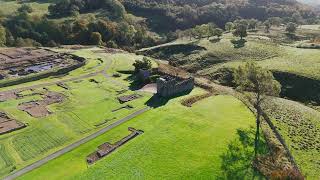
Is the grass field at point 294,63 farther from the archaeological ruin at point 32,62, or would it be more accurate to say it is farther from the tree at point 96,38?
the tree at point 96,38

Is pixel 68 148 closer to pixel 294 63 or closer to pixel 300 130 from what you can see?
pixel 300 130

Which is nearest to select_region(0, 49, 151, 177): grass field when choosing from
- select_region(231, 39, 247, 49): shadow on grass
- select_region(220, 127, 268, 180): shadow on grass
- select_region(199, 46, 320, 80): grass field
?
select_region(220, 127, 268, 180): shadow on grass

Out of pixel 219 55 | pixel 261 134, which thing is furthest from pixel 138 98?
pixel 219 55

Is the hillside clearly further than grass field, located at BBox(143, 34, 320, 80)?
No

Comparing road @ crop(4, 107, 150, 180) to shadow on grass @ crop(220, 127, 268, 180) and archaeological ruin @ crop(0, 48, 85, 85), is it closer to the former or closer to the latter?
shadow on grass @ crop(220, 127, 268, 180)

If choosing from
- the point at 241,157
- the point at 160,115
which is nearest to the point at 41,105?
the point at 160,115

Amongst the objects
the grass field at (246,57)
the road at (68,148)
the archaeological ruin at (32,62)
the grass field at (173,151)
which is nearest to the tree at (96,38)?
the grass field at (246,57)

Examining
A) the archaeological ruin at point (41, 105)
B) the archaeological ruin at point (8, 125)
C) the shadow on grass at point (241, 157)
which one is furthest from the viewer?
the archaeological ruin at point (41, 105)
